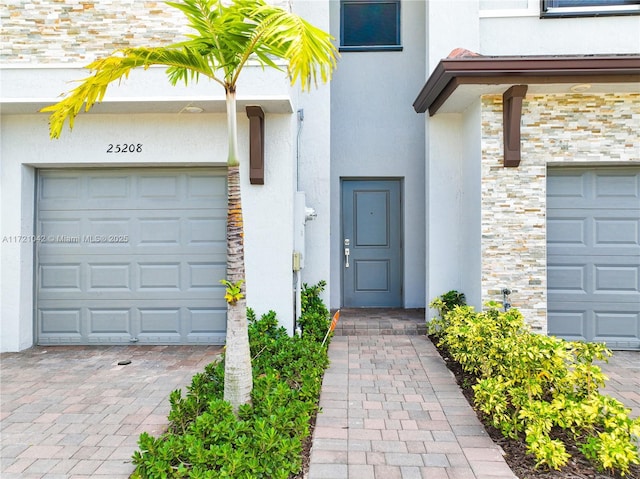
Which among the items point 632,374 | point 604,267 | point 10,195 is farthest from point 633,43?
point 10,195

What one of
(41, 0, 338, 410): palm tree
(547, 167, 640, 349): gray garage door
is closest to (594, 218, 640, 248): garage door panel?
(547, 167, 640, 349): gray garage door

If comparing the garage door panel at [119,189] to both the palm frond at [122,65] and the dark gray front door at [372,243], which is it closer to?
the palm frond at [122,65]

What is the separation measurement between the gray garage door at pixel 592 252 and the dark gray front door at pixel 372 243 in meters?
2.47

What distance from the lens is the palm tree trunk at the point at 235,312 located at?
9.93 ft

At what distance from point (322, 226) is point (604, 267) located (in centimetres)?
378

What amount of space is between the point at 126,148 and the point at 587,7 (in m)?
6.34

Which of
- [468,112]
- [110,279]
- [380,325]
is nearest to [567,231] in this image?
[468,112]

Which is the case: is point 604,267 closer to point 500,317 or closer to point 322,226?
point 500,317

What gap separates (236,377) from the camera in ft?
10.0

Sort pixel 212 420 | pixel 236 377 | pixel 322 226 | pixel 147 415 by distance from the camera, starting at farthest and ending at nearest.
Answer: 1. pixel 322 226
2. pixel 147 415
3. pixel 236 377
4. pixel 212 420

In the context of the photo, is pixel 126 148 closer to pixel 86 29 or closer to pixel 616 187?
pixel 86 29

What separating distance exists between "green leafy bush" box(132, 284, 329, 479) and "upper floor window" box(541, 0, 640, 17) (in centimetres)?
564

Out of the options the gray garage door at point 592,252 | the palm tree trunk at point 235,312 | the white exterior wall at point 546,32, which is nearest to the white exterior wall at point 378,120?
the white exterior wall at point 546,32

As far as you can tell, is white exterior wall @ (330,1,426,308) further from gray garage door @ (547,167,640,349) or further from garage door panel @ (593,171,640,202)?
garage door panel @ (593,171,640,202)
